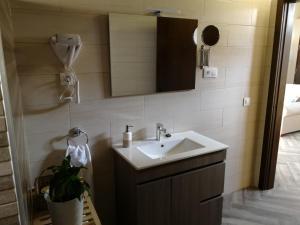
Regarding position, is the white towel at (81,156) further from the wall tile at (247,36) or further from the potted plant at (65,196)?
the wall tile at (247,36)

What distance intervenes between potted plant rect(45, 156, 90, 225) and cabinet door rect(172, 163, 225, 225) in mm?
743

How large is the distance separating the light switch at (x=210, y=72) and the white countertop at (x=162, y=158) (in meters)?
0.54

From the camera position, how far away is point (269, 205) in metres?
2.69

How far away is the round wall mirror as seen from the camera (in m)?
2.21

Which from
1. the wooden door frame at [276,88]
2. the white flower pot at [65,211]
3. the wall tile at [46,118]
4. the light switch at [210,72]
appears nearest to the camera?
the white flower pot at [65,211]

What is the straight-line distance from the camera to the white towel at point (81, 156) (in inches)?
70.2

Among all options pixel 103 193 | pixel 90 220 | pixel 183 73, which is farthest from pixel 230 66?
pixel 90 220

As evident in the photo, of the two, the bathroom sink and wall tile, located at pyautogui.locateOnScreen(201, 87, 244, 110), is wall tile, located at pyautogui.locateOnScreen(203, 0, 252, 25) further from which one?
the bathroom sink

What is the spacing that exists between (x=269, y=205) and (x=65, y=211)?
2246 mm

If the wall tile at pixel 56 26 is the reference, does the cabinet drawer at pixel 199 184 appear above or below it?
below

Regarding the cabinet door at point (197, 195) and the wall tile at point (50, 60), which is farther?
the cabinet door at point (197, 195)

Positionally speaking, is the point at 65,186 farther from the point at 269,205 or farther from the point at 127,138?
the point at 269,205

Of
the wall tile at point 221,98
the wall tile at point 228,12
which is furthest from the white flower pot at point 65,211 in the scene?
the wall tile at point 228,12

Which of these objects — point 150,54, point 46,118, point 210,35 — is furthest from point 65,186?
point 210,35
